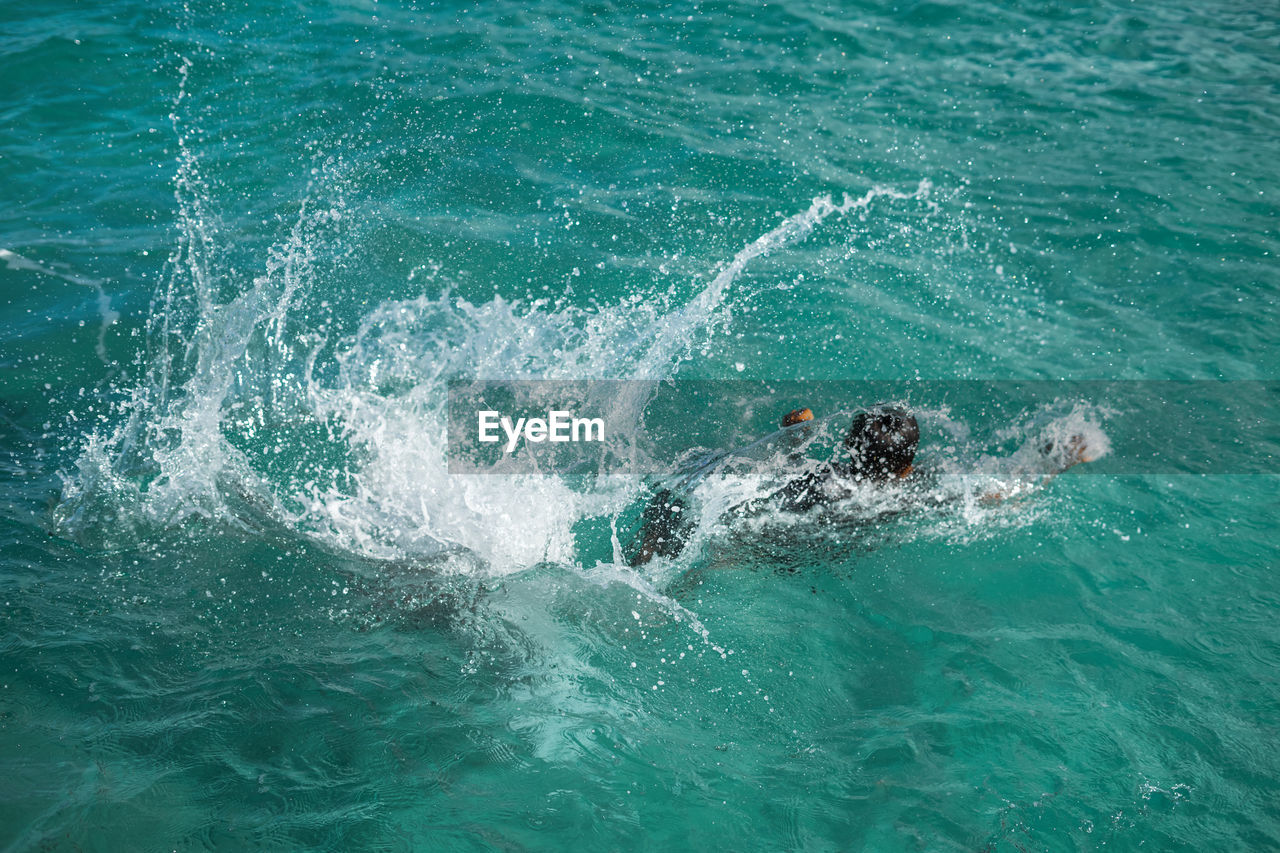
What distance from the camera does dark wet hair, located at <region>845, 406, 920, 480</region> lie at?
4.66m

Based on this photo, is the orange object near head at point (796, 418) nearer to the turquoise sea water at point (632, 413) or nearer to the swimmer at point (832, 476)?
the swimmer at point (832, 476)

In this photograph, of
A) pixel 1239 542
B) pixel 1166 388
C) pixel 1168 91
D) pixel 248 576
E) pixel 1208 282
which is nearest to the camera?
pixel 248 576

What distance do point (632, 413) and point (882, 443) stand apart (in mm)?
1862

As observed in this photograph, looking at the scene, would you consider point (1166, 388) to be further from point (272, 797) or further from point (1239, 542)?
point (272, 797)

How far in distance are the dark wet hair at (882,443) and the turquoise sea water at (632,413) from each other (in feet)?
1.61

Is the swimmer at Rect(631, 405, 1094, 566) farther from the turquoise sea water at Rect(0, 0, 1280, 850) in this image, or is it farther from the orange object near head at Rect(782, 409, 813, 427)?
the turquoise sea water at Rect(0, 0, 1280, 850)

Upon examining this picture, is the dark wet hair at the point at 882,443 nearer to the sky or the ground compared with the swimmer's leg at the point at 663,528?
nearer to the sky

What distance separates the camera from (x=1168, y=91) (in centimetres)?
951

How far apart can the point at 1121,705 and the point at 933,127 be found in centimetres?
678

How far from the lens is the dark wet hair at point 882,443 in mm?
4656

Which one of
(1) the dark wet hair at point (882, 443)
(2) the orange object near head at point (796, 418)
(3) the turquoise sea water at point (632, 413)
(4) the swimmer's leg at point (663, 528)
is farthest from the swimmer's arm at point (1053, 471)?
(4) the swimmer's leg at point (663, 528)

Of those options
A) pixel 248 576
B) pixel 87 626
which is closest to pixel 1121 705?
pixel 248 576

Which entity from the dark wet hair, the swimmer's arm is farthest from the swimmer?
the swimmer's arm

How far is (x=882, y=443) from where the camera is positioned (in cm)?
468
